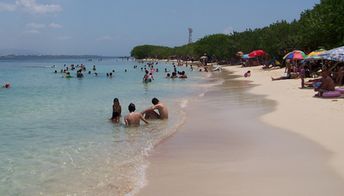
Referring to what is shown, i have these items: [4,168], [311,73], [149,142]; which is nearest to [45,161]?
[4,168]

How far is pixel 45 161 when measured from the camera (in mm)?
10336

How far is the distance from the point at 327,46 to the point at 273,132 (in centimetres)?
2278

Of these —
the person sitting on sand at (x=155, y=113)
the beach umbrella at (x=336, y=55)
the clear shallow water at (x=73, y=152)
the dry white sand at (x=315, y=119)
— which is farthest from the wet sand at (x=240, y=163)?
the beach umbrella at (x=336, y=55)

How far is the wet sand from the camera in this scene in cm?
734

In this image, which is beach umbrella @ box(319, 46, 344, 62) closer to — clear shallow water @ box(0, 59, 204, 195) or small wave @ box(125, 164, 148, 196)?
clear shallow water @ box(0, 59, 204, 195)

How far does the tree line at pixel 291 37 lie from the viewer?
31.2 meters

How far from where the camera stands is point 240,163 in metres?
9.07

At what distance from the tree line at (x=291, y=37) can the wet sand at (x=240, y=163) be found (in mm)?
19179

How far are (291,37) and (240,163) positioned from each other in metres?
41.2

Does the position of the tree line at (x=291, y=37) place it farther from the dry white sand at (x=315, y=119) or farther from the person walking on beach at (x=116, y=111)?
the person walking on beach at (x=116, y=111)

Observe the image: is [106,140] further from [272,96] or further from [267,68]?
[267,68]

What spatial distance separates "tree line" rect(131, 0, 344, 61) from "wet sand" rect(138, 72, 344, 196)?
62.9 feet

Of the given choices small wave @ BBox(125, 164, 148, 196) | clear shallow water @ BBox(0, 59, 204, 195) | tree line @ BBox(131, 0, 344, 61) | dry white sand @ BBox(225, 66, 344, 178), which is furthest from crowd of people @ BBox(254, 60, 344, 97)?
small wave @ BBox(125, 164, 148, 196)

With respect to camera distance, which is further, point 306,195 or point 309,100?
point 309,100
